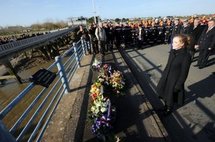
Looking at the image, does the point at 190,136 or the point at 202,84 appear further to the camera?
the point at 202,84

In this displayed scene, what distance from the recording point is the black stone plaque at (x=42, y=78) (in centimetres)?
383

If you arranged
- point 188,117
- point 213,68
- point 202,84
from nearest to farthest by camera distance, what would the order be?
point 188,117 < point 202,84 < point 213,68

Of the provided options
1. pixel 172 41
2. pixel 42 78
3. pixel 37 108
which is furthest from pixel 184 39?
pixel 37 108

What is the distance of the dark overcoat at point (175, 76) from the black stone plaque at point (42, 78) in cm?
257

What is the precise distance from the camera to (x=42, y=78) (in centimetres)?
402

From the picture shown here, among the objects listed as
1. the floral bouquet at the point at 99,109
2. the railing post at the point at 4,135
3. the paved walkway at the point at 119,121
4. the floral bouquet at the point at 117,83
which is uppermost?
the railing post at the point at 4,135

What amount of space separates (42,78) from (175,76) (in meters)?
2.81

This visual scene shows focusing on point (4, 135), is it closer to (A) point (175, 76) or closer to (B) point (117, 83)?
(A) point (175, 76)

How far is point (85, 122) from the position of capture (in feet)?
14.7

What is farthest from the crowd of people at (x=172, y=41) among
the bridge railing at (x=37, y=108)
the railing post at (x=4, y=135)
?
the railing post at (x=4, y=135)

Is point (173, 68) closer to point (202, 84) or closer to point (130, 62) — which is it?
point (202, 84)

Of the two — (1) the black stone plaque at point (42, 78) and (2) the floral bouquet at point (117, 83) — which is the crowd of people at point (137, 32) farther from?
(1) the black stone plaque at point (42, 78)

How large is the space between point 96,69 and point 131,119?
137 inches

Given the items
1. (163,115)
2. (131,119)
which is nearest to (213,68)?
(163,115)
